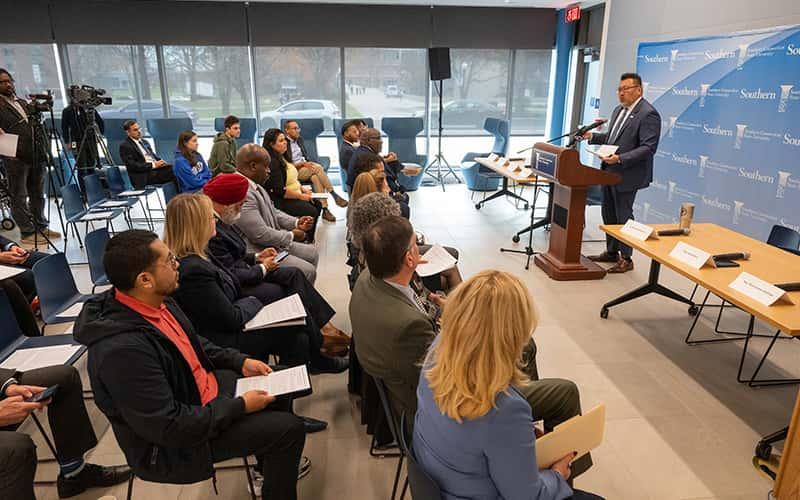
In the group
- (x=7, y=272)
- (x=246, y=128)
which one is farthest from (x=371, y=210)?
(x=246, y=128)

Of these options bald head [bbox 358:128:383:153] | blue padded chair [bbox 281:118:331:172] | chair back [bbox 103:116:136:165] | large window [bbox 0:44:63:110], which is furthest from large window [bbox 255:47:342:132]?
bald head [bbox 358:128:383:153]

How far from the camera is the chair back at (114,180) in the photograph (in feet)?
19.0

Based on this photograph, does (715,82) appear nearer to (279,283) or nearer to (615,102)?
(615,102)

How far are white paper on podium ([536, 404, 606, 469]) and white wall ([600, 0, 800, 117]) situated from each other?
167 inches

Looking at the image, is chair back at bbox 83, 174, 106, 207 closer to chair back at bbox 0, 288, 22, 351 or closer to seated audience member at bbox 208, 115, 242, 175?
seated audience member at bbox 208, 115, 242, 175

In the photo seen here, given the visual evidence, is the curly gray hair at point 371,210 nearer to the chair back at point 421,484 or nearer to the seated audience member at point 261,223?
the seated audience member at point 261,223

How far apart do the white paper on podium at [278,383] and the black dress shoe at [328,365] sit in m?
0.76

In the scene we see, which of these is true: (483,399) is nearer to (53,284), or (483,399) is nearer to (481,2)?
(53,284)

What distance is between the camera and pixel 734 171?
485cm

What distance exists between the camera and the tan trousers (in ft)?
20.3

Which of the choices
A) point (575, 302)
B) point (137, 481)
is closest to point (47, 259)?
point (137, 481)

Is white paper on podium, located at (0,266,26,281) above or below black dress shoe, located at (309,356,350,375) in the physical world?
above

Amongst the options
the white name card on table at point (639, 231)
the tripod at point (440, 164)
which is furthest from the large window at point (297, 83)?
the white name card on table at point (639, 231)

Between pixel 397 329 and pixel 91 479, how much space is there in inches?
59.7
